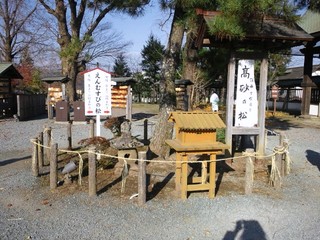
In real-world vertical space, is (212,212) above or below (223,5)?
below

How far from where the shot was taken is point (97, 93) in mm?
7602

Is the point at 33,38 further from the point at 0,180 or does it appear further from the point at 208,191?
the point at 208,191

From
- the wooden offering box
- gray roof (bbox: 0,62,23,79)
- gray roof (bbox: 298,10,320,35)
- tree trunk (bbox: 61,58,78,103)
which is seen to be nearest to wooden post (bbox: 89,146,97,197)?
the wooden offering box

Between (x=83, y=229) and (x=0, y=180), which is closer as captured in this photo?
(x=83, y=229)

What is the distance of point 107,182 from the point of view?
217 inches

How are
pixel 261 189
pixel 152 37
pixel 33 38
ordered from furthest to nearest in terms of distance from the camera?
pixel 152 37
pixel 33 38
pixel 261 189

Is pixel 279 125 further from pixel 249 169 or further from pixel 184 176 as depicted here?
pixel 184 176

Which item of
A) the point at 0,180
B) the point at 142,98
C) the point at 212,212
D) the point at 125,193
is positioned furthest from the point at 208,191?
the point at 142,98

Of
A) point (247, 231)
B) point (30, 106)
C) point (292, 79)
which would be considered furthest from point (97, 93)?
point (292, 79)

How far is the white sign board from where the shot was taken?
24.9ft

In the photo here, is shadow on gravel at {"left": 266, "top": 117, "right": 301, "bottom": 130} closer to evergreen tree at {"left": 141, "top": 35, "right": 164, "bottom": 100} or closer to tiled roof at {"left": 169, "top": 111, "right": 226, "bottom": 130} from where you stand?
tiled roof at {"left": 169, "top": 111, "right": 226, "bottom": 130}

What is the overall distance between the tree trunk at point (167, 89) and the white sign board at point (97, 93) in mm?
1400

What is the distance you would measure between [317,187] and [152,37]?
1320 inches

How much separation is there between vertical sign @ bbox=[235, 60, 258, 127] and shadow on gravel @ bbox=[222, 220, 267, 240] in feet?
10.1
